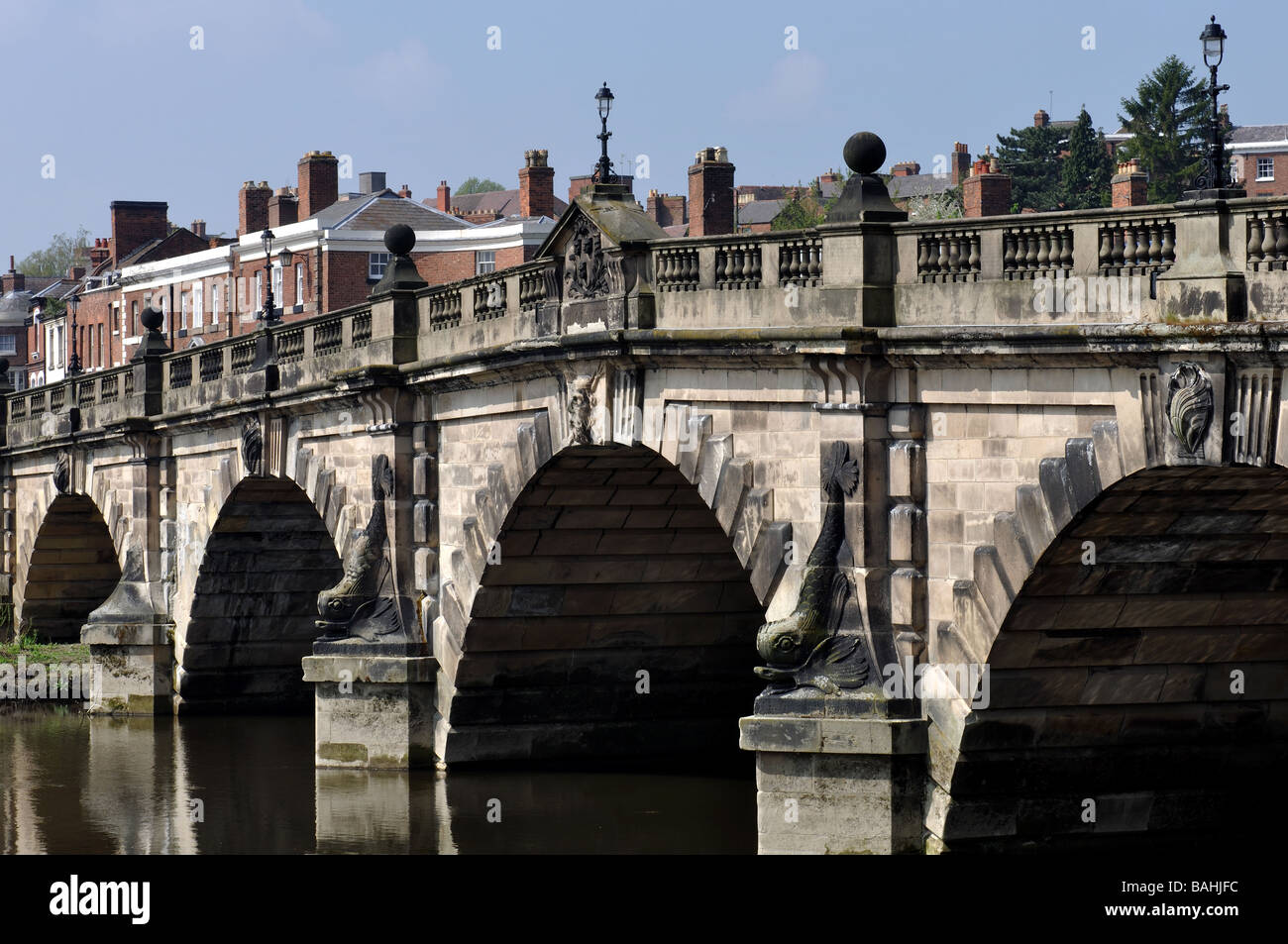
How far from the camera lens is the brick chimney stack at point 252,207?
239ft

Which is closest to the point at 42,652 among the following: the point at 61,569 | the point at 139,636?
the point at 61,569

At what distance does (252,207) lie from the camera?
7294 cm

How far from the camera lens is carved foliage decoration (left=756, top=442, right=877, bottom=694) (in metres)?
19.8

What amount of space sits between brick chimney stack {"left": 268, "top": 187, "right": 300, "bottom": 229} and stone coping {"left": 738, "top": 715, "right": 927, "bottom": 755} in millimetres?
51652

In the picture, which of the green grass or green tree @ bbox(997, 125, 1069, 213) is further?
green tree @ bbox(997, 125, 1069, 213)

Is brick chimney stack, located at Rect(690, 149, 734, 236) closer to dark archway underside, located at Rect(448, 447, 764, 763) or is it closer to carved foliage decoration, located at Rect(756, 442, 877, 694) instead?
dark archway underside, located at Rect(448, 447, 764, 763)

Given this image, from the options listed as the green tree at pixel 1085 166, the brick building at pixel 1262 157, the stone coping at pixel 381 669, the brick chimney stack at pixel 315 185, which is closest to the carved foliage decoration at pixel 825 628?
the stone coping at pixel 381 669

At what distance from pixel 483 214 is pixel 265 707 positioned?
38.1 m

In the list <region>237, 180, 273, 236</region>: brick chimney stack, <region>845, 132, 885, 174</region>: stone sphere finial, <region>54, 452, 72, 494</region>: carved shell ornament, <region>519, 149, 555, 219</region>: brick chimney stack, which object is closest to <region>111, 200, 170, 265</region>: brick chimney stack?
<region>237, 180, 273, 236</region>: brick chimney stack

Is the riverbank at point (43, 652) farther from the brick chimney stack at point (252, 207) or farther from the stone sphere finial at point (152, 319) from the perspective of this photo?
the brick chimney stack at point (252, 207)
